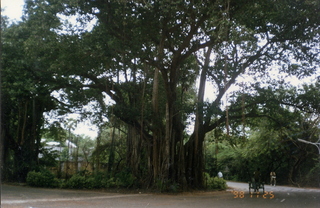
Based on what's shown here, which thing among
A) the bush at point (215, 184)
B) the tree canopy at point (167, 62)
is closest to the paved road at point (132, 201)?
the tree canopy at point (167, 62)

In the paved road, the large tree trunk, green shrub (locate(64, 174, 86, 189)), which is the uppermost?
the large tree trunk

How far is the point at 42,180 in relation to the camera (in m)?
19.0

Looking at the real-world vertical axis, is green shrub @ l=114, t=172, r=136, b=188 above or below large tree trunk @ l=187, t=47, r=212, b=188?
below

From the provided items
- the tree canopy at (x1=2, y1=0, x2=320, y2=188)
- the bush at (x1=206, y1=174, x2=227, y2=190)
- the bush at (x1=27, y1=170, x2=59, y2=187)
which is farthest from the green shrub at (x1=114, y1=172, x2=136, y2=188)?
the bush at (x1=206, y1=174, x2=227, y2=190)

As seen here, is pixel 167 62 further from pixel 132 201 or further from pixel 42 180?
pixel 42 180

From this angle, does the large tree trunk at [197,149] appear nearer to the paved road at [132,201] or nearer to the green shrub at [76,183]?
the paved road at [132,201]

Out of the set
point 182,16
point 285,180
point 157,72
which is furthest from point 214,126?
point 285,180

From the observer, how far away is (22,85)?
612 inches

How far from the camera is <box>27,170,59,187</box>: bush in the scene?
1902 cm

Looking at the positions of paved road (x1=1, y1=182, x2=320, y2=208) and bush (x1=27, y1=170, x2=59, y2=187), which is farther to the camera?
bush (x1=27, y1=170, x2=59, y2=187)

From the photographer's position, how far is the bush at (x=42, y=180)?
19.0 m

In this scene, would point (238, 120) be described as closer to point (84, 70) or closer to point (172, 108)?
point (172, 108)

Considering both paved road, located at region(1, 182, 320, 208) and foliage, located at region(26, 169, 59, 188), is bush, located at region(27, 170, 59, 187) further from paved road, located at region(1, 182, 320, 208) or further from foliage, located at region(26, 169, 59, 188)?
paved road, located at region(1, 182, 320, 208)

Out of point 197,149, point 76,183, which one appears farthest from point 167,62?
point 76,183
